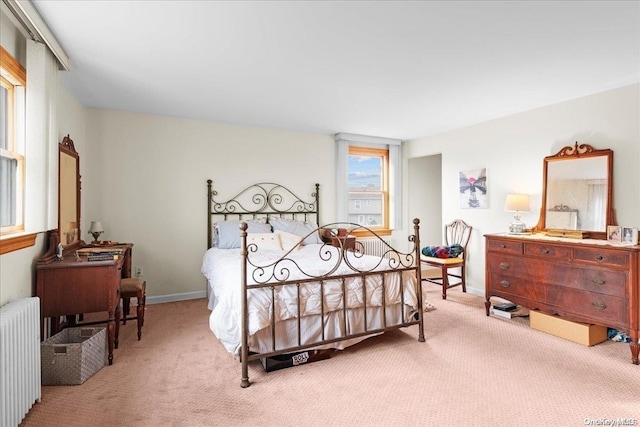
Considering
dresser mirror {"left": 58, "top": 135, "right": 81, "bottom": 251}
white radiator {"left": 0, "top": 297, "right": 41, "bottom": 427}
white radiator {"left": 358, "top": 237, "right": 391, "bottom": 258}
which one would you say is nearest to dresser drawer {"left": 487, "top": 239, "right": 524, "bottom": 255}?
white radiator {"left": 358, "top": 237, "right": 391, "bottom": 258}

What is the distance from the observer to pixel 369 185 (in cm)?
610

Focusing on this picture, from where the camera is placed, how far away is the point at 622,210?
3.37 m

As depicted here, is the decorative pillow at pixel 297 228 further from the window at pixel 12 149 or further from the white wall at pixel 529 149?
the window at pixel 12 149

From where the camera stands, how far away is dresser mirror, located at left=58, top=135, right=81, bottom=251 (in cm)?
316

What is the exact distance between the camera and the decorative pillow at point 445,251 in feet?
15.6

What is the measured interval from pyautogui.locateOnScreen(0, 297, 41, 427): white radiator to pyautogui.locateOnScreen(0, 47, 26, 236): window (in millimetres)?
599

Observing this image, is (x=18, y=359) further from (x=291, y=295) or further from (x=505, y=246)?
(x=505, y=246)

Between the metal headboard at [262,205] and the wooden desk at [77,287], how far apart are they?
211cm

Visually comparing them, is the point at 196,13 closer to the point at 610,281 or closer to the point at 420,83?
the point at 420,83

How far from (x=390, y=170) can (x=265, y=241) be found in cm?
282

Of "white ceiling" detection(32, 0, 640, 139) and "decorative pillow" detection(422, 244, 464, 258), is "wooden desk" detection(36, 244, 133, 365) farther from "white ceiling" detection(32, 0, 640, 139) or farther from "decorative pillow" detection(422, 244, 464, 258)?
"decorative pillow" detection(422, 244, 464, 258)

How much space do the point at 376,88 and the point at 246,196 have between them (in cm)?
243

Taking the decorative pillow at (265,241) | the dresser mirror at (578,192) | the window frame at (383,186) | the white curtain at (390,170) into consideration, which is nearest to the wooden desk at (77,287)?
the decorative pillow at (265,241)

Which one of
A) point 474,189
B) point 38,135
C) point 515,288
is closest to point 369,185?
point 474,189
